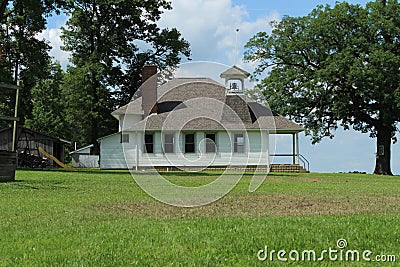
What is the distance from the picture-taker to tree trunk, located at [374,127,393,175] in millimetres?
41188

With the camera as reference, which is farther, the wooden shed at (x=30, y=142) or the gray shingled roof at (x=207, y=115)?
the wooden shed at (x=30, y=142)

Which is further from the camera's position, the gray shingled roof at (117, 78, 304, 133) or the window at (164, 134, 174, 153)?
the window at (164, 134, 174, 153)

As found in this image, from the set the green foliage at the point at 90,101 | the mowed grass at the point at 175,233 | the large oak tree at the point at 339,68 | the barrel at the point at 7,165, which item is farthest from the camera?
the green foliage at the point at 90,101

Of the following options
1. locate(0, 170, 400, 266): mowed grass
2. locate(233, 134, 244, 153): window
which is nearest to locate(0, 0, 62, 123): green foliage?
locate(233, 134, 244, 153): window

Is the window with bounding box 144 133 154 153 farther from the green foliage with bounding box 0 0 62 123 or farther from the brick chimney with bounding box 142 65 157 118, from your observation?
the green foliage with bounding box 0 0 62 123

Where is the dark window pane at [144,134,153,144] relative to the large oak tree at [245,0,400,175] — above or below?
below

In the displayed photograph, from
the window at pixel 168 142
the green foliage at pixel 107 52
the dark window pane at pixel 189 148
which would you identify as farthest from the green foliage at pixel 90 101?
the dark window pane at pixel 189 148

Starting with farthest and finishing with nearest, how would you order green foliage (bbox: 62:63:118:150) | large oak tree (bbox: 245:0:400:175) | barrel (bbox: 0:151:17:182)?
green foliage (bbox: 62:63:118:150)
large oak tree (bbox: 245:0:400:175)
barrel (bbox: 0:151:17:182)

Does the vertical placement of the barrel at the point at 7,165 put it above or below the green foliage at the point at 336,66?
below

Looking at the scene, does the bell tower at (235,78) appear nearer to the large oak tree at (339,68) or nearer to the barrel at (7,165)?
the large oak tree at (339,68)

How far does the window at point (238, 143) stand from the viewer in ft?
126

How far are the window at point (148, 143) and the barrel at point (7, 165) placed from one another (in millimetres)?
21012

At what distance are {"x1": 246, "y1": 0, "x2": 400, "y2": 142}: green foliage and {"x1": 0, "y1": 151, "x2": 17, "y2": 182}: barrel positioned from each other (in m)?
25.4

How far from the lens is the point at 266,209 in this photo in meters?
10.9
